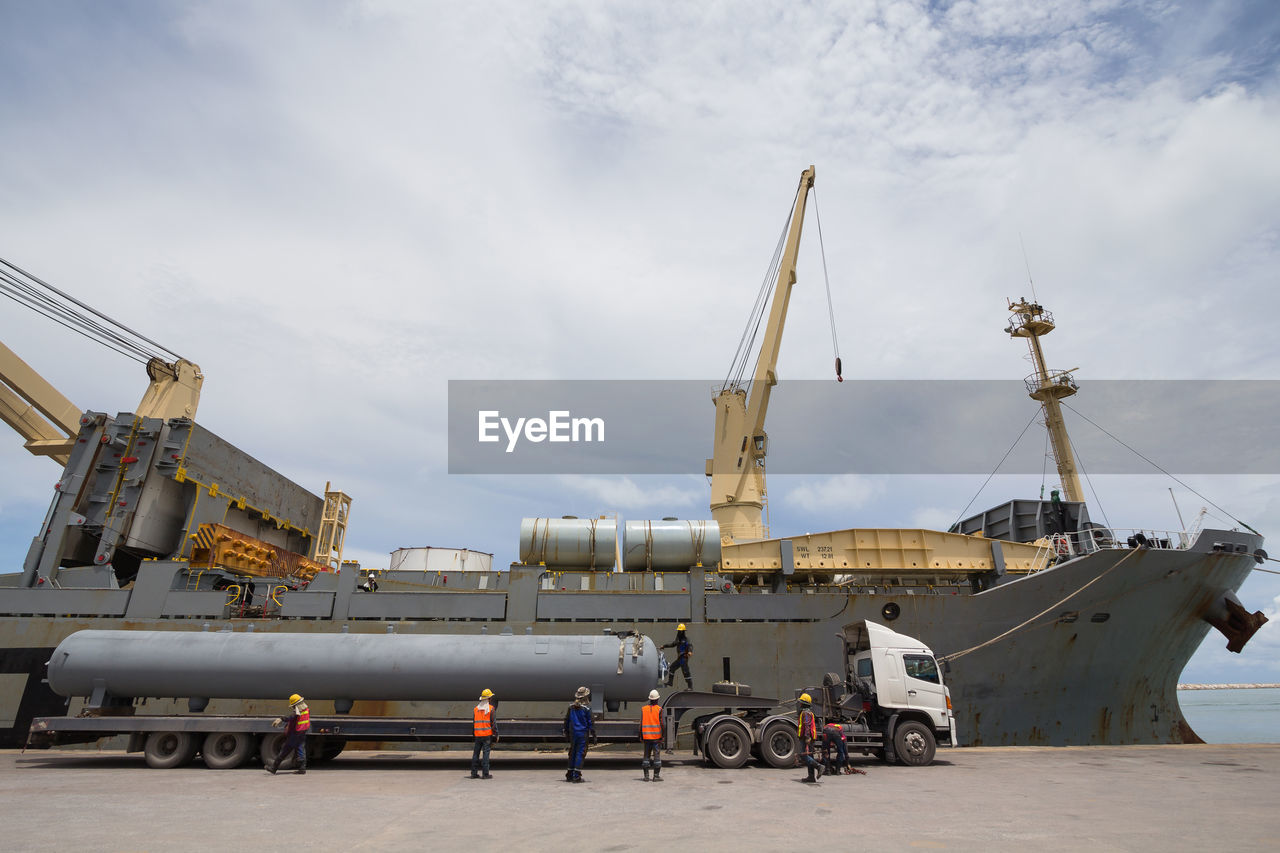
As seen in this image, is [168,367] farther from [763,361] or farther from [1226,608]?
[1226,608]

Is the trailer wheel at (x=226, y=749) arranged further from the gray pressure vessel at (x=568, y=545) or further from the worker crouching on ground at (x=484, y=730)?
the gray pressure vessel at (x=568, y=545)

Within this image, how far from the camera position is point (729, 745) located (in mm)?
14180

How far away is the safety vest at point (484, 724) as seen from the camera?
12852mm

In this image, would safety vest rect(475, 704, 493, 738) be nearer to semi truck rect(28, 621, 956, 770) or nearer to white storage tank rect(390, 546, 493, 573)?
semi truck rect(28, 621, 956, 770)

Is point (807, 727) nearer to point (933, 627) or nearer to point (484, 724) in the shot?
point (484, 724)

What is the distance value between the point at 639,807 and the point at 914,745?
333 inches

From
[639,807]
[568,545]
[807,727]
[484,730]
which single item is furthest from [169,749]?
[807,727]

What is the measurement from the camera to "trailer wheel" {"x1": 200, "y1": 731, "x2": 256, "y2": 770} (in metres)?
13.8

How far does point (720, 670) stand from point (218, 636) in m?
13.4

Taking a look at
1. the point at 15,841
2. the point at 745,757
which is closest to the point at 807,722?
the point at 745,757

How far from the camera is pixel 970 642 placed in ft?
64.8

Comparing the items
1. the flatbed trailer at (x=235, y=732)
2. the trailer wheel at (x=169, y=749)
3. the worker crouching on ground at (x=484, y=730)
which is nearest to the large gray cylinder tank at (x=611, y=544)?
the flatbed trailer at (x=235, y=732)

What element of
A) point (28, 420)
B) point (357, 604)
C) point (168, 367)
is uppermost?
point (168, 367)

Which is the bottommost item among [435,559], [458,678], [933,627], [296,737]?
[296,737]
